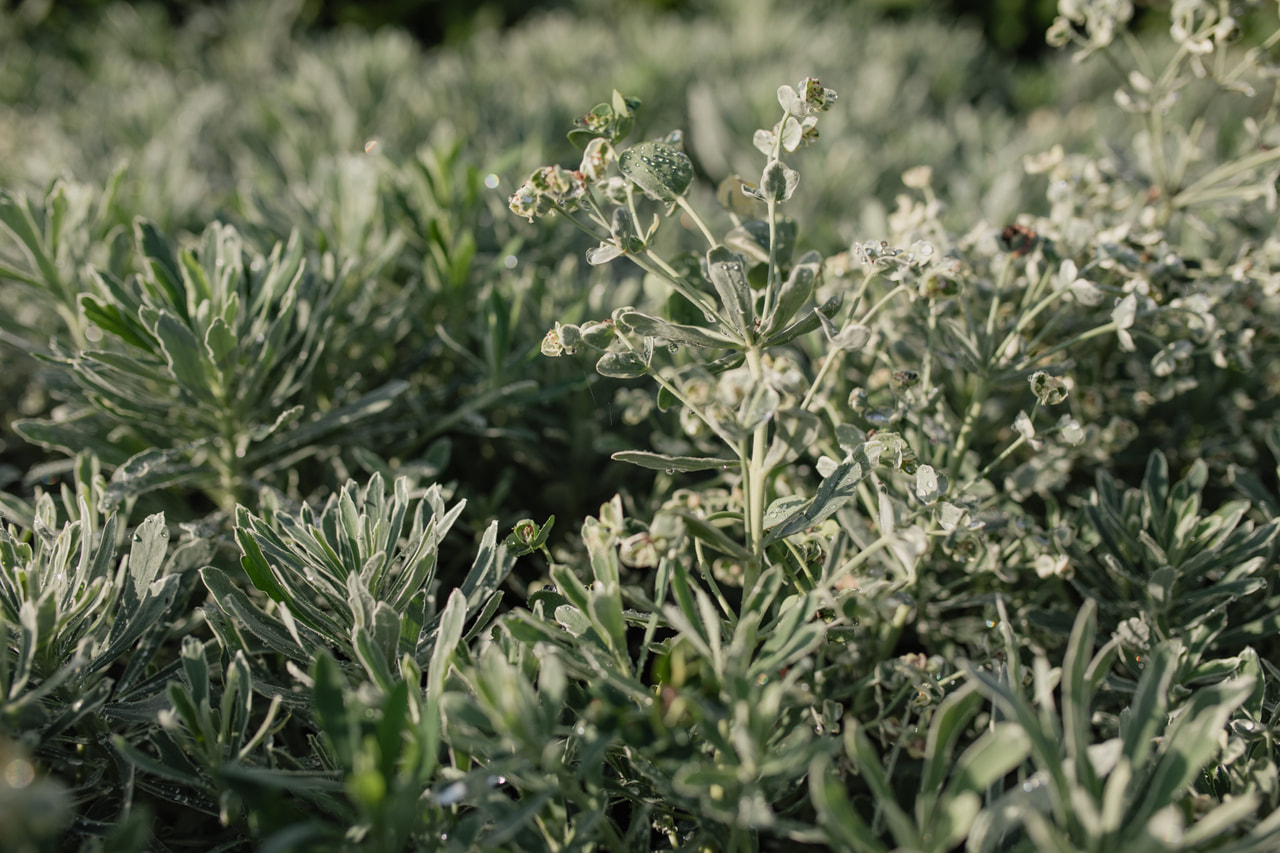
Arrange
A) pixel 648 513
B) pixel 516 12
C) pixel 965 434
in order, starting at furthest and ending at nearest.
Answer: pixel 516 12, pixel 648 513, pixel 965 434

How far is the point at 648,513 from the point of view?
4.99 ft

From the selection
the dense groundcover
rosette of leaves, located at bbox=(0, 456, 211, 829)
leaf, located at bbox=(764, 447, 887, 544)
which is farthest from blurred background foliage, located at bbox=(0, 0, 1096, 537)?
leaf, located at bbox=(764, 447, 887, 544)

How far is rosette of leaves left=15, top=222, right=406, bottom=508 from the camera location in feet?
4.53

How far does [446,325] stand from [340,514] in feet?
2.84

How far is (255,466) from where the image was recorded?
1.65 m

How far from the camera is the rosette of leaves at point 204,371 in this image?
138 cm

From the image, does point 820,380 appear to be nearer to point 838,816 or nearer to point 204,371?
point 838,816

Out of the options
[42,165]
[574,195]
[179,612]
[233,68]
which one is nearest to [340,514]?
[179,612]

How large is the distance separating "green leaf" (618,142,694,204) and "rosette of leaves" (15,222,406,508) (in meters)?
0.61

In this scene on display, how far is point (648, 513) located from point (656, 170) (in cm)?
63

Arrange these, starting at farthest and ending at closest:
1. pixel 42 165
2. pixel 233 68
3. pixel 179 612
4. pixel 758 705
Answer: pixel 233 68 < pixel 42 165 < pixel 179 612 < pixel 758 705

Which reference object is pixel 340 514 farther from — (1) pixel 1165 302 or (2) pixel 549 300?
(1) pixel 1165 302

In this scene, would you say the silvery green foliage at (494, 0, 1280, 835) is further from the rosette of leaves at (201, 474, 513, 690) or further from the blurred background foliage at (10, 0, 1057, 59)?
the blurred background foliage at (10, 0, 1057, 59)

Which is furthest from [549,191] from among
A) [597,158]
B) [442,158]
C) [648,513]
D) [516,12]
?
[516,12]
